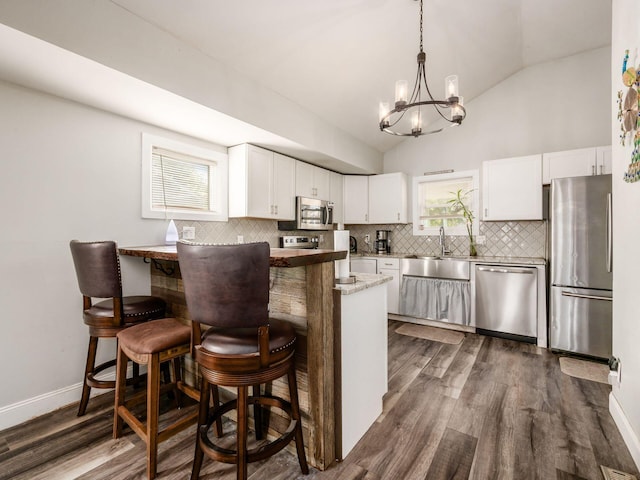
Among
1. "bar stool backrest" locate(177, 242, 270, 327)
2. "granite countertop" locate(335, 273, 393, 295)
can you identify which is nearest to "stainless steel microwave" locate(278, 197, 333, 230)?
"granite countertop" locate(335, 273, 393, 295)

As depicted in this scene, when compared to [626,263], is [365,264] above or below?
below

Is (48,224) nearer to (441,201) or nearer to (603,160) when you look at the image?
(441,201)

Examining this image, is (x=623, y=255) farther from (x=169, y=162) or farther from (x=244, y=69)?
(x=169, y=162)

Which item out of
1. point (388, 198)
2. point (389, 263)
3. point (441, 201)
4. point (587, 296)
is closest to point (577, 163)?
point (587, 296)

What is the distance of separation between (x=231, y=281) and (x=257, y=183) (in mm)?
2400

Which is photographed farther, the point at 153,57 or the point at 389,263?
the point at 389,263

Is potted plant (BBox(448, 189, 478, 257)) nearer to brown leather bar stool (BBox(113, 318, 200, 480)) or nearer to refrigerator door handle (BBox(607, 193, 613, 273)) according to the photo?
refrigerator door handle (BBox(607, 193, 613, 273))

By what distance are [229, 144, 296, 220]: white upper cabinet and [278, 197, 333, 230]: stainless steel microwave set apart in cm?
22

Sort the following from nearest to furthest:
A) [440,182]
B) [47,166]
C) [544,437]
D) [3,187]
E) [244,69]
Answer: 1. [544,437]
2. [3,187]
3. [47,166]
4. [244,69]
5. [440,182]

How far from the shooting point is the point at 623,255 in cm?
188

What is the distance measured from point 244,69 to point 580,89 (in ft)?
12.9

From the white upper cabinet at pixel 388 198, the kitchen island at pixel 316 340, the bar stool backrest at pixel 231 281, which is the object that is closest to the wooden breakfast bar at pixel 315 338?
the kitchen island at pixel 316 340

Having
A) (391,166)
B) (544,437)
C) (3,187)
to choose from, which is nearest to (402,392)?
(544,437)

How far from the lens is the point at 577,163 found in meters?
3.29
